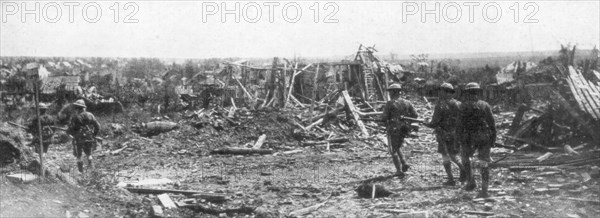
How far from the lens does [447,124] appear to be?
7.76 meters

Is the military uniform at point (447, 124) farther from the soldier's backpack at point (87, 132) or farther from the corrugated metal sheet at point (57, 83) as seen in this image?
the corrugated metal sheet at point (57, 83)

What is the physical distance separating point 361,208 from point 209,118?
9.19 m

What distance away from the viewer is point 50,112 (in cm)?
1695

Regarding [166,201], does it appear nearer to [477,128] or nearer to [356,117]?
[477,128]

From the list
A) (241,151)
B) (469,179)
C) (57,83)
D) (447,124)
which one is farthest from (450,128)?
(57,83)

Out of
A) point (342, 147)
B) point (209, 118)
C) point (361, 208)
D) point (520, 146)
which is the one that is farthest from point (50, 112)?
point (520, 146)

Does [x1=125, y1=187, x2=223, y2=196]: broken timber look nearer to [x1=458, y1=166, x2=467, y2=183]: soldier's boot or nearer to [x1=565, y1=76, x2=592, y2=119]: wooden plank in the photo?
[x1=458, y1=166, x2=467, y2=183]: soldier's boot

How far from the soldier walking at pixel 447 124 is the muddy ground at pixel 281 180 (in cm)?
46

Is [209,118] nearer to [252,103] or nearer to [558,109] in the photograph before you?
[252,103]

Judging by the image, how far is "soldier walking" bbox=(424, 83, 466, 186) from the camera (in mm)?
7730

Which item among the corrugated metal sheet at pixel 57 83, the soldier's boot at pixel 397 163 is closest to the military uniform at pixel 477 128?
the soldier's boot at pixel 397 163

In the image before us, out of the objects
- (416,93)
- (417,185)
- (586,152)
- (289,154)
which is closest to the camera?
(417,185)

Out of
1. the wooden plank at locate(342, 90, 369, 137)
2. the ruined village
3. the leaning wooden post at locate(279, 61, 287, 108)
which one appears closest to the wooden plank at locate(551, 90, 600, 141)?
the ruined village

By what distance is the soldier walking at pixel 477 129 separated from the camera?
273 inches
